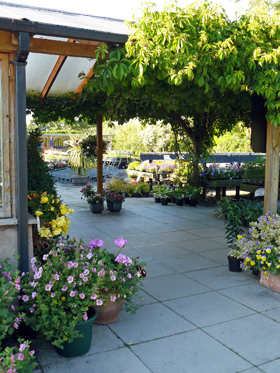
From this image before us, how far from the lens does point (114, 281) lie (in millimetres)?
3033

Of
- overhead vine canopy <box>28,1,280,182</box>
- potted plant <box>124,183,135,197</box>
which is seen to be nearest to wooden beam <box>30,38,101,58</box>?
overhead vine canopy <box>28,1,280,182</box>

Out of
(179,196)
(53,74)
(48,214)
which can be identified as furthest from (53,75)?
(179,196)

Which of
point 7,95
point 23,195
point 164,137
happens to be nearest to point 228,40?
point 7,95

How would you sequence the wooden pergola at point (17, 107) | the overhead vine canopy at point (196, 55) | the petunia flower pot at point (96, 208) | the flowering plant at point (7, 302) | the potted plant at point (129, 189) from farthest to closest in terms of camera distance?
the potted plant at point (129, 189), the petunia flower pot at point (96, 208), the overhead vine canopy at point (196, 55), the wooden pergola at point (17, 107), the flowering plant at point (7, 302)

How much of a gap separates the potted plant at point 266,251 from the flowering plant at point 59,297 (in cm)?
190

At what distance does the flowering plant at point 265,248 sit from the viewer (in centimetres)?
380

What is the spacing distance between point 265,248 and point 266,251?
8 cm

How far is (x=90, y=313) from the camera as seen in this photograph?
2.92 meters

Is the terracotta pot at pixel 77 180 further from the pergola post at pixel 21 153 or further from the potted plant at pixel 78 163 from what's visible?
the pergola post at pixel 21 153

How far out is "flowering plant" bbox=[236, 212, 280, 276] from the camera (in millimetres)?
3801

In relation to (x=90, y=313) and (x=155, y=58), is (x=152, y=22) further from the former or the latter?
(x=90, y=313)

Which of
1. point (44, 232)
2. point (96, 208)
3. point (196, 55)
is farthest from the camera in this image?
point (96, 208)

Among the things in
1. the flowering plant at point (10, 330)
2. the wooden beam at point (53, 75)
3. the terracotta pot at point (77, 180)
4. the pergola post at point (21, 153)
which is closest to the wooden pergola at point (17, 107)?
the pergola post at point (21, 153)

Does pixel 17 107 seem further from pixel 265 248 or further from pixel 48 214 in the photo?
pixel 265 248
